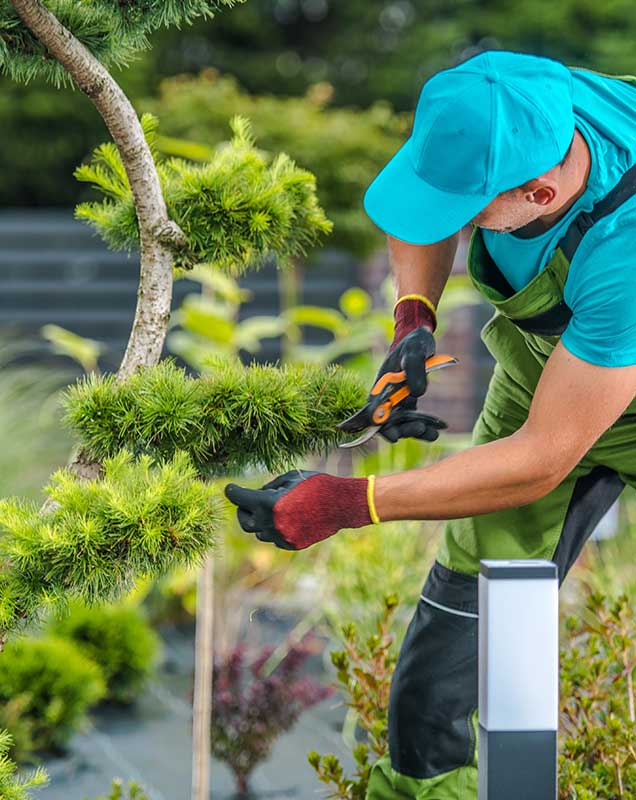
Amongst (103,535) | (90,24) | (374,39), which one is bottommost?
(103,535)

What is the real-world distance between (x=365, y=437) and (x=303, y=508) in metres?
0.18

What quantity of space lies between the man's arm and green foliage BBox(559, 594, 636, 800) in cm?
54

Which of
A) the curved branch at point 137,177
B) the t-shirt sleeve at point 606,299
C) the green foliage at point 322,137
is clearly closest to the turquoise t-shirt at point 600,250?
the t-shirt sleeve at point 606,299

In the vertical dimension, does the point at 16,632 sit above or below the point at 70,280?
below

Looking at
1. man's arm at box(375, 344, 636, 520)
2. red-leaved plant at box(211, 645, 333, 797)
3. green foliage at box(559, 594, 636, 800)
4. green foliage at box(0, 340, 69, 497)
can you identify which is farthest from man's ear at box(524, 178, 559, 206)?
green foliage at box(0, 340, 69, 497)

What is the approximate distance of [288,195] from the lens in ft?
6.08

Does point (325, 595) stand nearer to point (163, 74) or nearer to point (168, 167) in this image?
point (168, 167)

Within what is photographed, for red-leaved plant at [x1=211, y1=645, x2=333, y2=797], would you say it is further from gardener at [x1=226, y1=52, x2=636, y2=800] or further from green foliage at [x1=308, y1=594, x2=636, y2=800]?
gardener at [x1=226, y1=52, x2=636, y2=800]

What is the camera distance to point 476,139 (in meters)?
1.44

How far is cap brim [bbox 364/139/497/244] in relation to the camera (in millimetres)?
1482

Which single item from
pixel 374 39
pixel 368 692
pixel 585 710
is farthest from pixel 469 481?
pixel 374 39

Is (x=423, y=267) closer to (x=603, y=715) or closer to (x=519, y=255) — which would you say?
(x=519, y=255)

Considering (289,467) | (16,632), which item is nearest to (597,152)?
(289,467)

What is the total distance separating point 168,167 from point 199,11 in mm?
311
